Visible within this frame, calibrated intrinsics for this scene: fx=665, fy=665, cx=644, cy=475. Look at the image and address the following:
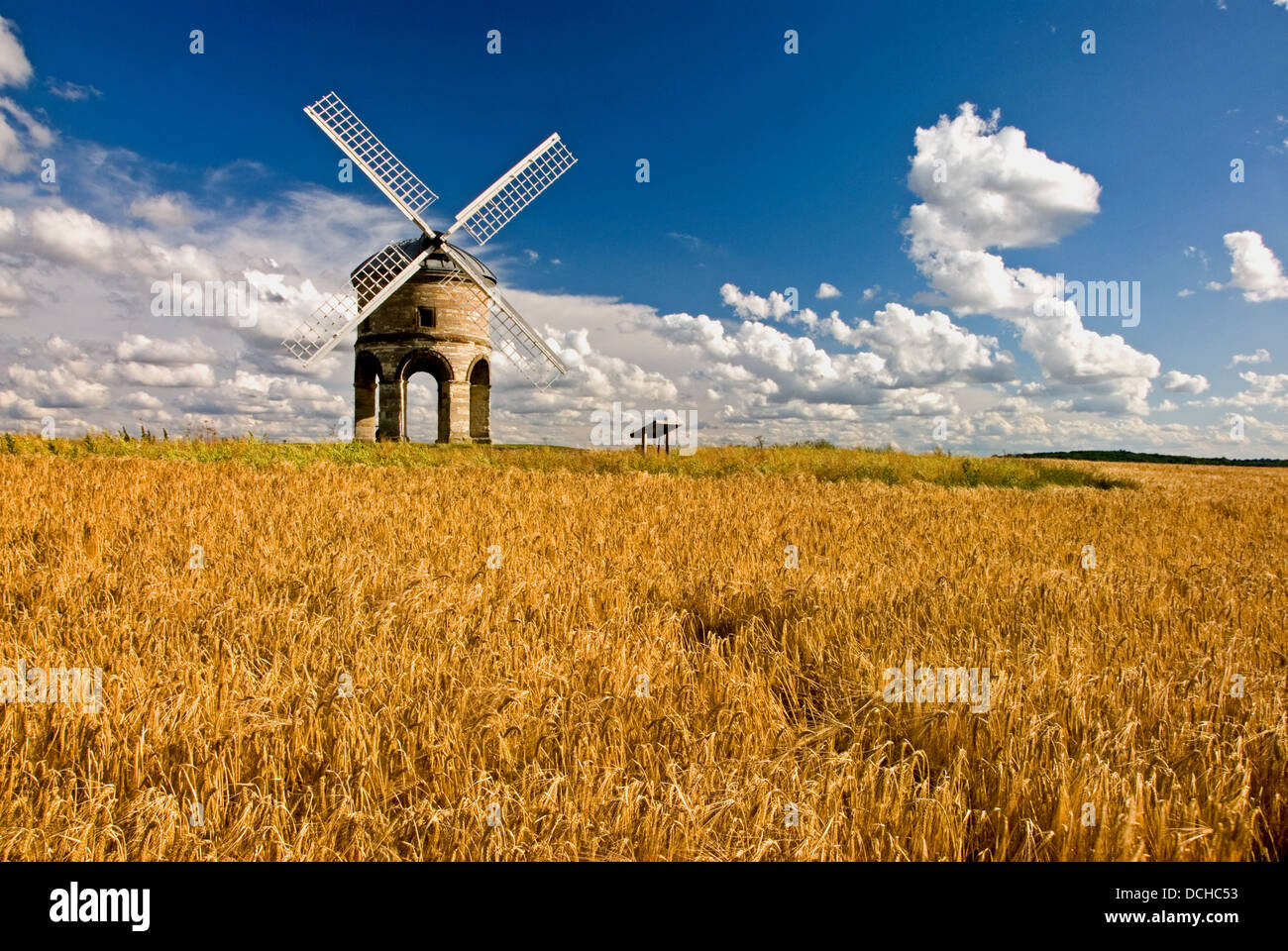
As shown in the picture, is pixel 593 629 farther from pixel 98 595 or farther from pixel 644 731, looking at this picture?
pixel 98 595

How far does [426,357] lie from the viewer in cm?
3036

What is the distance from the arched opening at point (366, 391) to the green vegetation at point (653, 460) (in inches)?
342

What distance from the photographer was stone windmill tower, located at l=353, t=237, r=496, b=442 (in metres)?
29.9

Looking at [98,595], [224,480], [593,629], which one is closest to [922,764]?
[593,629]

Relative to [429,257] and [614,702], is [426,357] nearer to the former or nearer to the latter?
[429,257]

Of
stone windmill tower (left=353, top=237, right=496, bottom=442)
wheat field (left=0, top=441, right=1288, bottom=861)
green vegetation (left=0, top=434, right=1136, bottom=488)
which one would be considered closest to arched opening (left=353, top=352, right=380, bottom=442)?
stone windmill tower (left=353, top=237, right=496, bottom=442)

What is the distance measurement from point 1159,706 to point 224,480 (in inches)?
444
